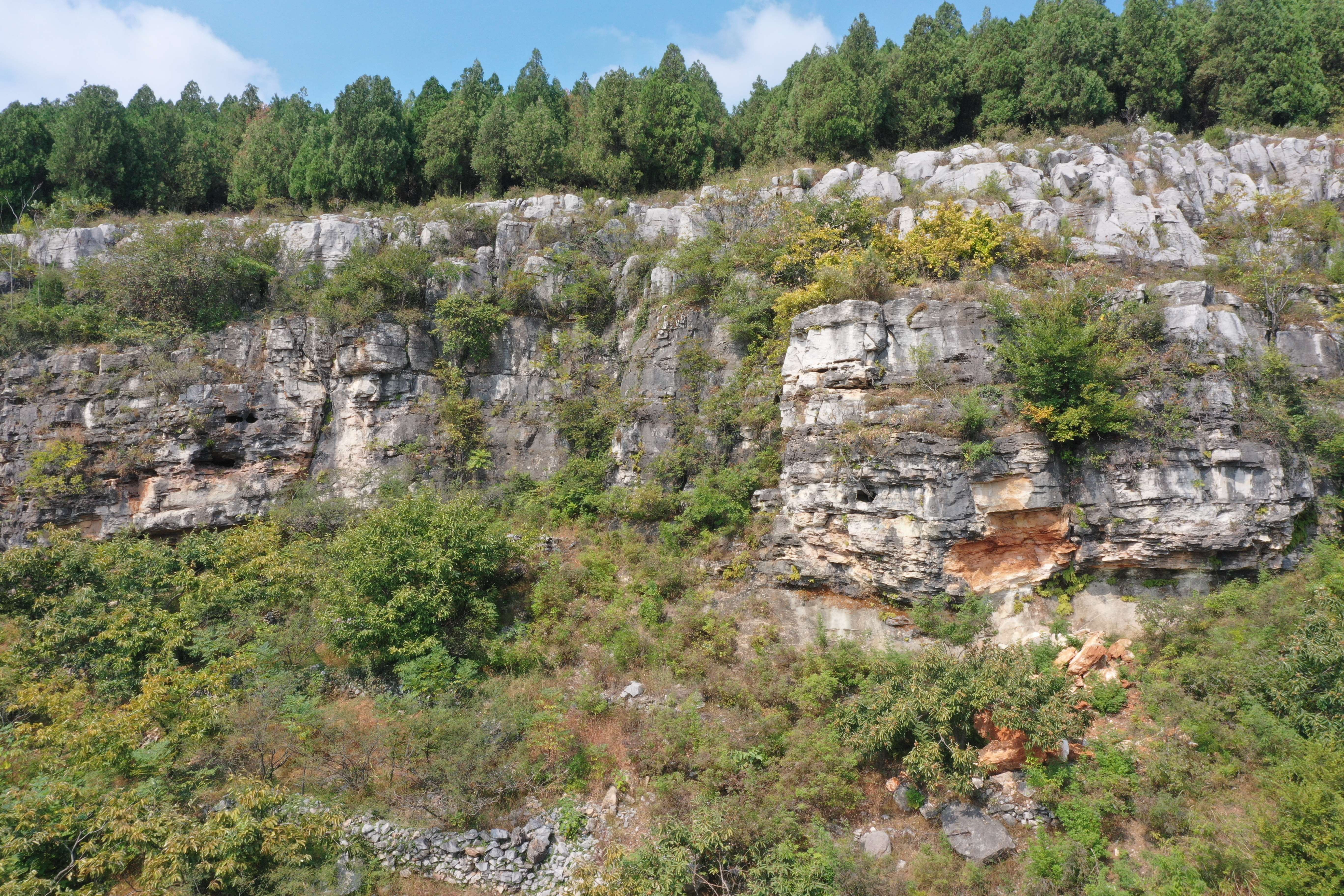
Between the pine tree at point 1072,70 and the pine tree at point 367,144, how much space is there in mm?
25888

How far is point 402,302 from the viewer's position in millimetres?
20219

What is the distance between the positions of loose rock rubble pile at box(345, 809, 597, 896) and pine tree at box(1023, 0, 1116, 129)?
28435mm

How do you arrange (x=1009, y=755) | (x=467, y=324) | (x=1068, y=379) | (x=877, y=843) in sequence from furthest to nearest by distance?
(x=467, y=324), (x=1068, y=379), (x=1009, y=755), (x=877, y=843)

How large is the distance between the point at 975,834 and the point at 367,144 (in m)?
30.3

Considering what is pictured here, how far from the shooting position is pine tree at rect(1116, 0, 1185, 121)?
23156 mm

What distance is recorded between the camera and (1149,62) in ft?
76.1

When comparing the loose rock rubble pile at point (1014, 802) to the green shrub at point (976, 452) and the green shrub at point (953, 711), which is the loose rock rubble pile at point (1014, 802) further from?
the green shrub at point (976, 452)

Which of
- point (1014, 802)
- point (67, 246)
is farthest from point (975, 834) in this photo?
point (67, 246)

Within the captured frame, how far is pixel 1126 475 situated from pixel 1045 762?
596 cm

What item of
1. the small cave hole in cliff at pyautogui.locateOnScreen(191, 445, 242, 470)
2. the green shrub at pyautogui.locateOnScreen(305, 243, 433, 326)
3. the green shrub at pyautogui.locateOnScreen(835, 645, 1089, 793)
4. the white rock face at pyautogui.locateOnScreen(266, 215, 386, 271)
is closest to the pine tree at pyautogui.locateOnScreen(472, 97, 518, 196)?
the white rock face at pyautogui.locateOnScreen(266, 215, 386, 271)

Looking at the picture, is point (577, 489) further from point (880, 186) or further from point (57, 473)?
point (57, 473)

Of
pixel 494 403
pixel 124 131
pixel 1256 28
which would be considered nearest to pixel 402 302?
pixel 494 403

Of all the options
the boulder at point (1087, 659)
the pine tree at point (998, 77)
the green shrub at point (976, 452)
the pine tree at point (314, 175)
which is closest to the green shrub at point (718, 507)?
the green shrub at point (976, 452)

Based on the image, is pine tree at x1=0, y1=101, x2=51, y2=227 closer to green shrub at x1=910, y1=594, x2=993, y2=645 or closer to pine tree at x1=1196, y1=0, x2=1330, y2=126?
green shrub at x1=910, y1=594, x2=993, y2=645
